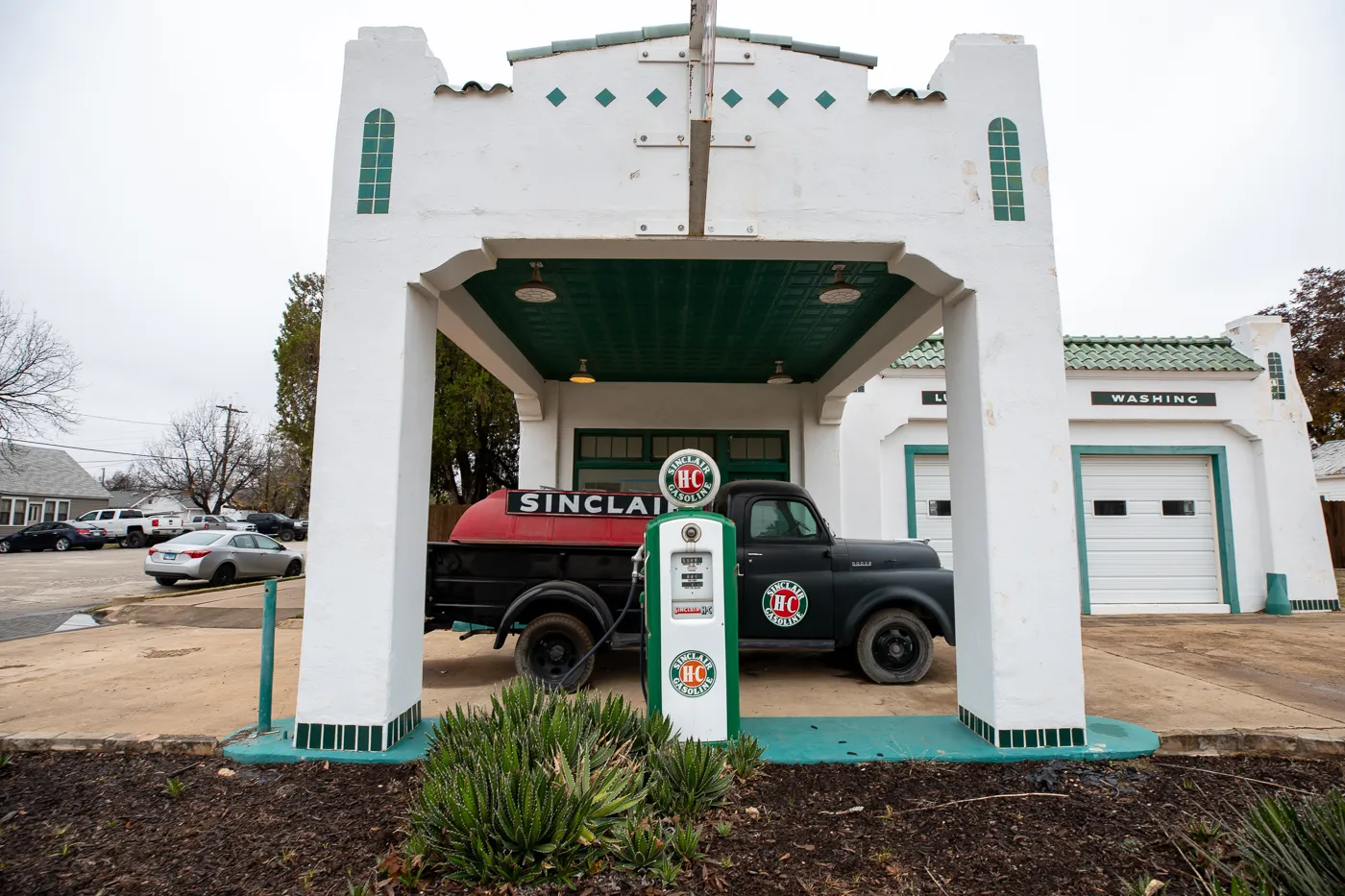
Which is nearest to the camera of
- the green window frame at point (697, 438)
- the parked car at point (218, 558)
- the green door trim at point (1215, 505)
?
the green window frame at point (697, 438)

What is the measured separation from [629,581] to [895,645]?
8.36 feet

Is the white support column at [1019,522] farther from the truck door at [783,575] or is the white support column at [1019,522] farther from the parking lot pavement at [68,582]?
the parking lot pavement at [68,582]

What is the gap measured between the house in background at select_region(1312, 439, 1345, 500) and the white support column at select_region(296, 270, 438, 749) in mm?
25749

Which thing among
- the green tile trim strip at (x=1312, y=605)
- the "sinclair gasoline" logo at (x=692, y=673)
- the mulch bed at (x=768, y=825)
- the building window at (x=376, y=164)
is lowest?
the mulch bed at (x=768, y=825)

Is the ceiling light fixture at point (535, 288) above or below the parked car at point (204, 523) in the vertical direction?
above

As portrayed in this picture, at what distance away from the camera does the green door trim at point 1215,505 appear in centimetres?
1092

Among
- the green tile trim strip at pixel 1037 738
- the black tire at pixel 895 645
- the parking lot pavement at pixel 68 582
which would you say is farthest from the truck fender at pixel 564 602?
the parking lot pavement at pixel 68 582

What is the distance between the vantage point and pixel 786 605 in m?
6.52

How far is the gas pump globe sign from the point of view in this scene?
4570mm

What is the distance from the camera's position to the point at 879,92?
4938 mm

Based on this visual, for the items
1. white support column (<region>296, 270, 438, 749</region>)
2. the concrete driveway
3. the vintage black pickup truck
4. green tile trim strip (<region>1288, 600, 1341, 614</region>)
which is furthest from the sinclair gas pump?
green tile trim strip (<region>1288, 600, 1341, 614</region>)

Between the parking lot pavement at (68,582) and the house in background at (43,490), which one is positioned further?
the house in background at (43,490)

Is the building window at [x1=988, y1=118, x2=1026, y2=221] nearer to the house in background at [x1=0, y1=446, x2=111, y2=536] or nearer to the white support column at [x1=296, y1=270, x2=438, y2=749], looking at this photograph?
the white support column at [x1=296, y1=270, x2=438, y2=749]

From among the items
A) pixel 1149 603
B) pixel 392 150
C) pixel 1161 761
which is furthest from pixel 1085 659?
pixel 392 150
